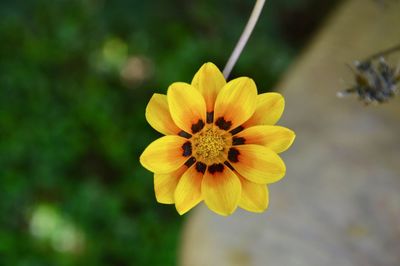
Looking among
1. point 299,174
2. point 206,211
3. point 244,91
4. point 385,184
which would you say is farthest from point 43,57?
point 244,91

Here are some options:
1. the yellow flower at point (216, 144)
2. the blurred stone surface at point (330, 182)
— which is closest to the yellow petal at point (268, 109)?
the yellow flower at point (216, 144)

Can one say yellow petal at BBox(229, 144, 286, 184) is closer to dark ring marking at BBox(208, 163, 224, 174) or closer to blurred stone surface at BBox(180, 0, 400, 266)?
dark ring marking at BBox(208, 163, 224, 174)

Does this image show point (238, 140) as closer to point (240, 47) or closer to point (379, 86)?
point (240, 47)

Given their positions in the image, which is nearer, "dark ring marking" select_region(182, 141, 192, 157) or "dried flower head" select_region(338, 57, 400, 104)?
"dark ring marking" select_region(182, 141, 192, 157)

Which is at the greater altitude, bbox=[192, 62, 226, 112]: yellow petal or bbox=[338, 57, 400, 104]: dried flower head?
bbox=[338, 57, 400, 104]: dried flower head

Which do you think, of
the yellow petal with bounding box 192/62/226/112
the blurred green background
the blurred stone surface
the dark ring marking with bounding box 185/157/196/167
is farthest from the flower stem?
the blurred green background

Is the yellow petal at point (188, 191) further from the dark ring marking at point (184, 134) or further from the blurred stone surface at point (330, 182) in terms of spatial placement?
the blurred stone surface at point (330, 182)

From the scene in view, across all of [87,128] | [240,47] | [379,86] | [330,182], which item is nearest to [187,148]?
[240,47]

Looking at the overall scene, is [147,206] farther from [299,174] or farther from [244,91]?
[244,91]
